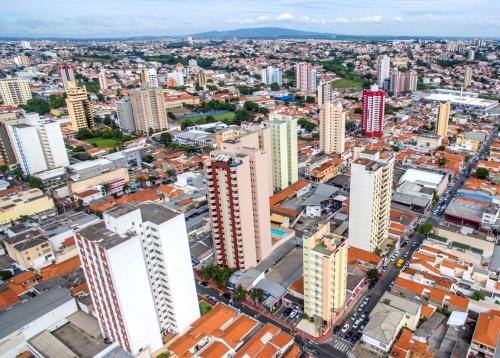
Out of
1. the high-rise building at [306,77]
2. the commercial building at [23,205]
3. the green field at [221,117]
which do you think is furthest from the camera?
the high-rise building at [306,77]

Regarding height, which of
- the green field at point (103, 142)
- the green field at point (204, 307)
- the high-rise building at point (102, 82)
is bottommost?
the green field at point (204, 307)

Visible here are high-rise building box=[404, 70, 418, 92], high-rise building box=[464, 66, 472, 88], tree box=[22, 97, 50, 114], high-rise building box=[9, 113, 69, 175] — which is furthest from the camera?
high-rise building box=[464, 66, 472, 88]

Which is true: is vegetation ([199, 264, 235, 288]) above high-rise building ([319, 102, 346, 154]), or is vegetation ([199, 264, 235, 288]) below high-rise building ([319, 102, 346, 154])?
below

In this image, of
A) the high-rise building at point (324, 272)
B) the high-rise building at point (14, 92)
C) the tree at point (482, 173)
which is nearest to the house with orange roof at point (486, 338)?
the high-rise building at point (324, 272)

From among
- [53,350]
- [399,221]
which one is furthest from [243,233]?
[399,221]

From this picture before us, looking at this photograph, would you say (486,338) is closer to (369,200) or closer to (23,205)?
(369,200)

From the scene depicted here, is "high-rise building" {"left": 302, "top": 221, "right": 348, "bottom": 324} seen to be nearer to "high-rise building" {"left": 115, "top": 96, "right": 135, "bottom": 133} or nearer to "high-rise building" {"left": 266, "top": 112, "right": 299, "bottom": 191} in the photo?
"high-rise building" {"left": 266, "top": 112, "right": 299, "bottom": 191}

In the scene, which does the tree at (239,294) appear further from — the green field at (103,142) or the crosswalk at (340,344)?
the green field at (103,142)

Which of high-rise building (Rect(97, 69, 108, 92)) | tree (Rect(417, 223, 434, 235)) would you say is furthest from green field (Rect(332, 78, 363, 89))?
tree (Rect(417, 223, 434, 235))
